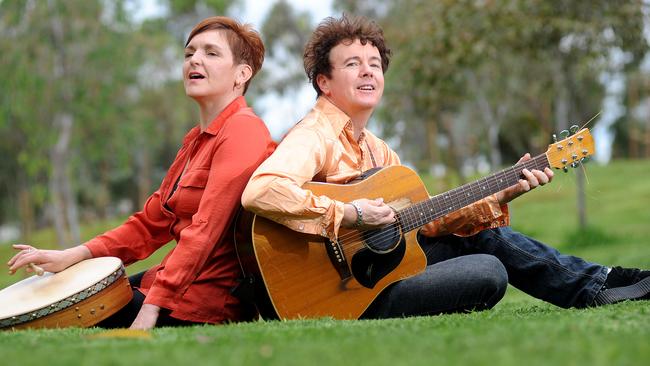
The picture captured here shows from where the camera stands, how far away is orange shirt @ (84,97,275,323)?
13.9 ft

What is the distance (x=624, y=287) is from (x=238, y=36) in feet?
8.46

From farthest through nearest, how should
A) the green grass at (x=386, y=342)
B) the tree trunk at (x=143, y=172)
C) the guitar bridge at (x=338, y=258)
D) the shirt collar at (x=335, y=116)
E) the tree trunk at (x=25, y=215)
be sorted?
the tree trunk at (x=143, y=172)
the tree trunk at (x=25, y=215)
the shirt collar at (x=335, y=116)
the guitar bridge at (x=338, y=258)
the green grass at (x=386, y=342)

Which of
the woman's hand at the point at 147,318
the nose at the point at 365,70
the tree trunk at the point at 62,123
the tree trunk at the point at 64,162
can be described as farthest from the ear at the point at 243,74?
the tree trunk at the point at 64,162

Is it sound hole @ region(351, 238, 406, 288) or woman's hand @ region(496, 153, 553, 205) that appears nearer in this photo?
sound hole @ region(351, 238, 406, 288)

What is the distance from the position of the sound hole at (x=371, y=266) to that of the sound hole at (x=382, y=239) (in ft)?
0.07

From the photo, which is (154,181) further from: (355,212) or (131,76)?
(355,212)

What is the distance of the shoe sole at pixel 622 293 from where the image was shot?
176 inches

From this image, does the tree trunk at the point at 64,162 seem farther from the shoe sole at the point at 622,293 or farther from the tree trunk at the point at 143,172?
the shoe sole at the point at 622,293

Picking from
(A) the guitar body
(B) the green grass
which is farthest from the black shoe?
(A) the guitar body

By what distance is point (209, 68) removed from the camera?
15.3 ft

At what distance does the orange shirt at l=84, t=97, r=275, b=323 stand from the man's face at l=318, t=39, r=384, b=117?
0.51m

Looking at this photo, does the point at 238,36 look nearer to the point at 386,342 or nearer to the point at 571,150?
the point at 571,150

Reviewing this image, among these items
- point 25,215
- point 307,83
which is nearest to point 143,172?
point 25,215

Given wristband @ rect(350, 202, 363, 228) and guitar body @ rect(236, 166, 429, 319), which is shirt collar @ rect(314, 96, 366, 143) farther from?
wristband @ rect(350, 202, 363, 228)
